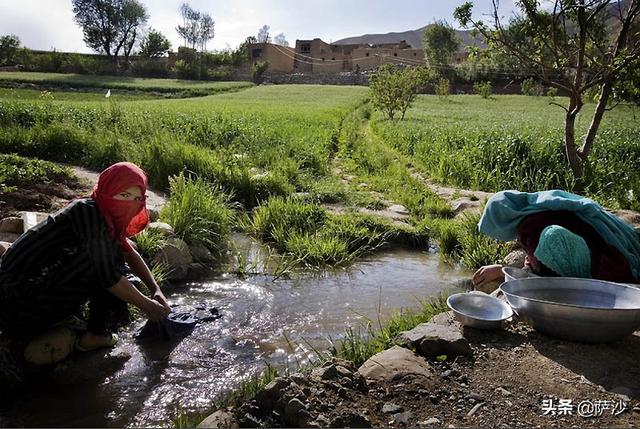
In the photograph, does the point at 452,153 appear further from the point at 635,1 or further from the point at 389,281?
the point at 389,281

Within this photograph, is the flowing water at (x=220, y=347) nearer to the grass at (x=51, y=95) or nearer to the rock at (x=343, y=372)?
the rock at (x=343, y=372)

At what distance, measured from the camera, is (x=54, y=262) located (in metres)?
2.83

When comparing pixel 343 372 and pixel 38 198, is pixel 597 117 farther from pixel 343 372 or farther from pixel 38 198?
pixel 38 198

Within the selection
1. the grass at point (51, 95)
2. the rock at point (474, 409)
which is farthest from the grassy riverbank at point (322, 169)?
the rock at point (474, 409)

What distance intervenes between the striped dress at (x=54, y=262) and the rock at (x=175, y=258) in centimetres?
174

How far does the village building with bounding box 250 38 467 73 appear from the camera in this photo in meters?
67.1

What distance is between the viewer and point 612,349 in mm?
2762

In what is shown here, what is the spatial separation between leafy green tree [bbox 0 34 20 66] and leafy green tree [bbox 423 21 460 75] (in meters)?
43.6

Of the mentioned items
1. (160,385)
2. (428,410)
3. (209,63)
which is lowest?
(160,385)

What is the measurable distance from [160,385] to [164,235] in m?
2.25

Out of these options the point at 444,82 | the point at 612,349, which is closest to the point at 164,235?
the point at 612,349

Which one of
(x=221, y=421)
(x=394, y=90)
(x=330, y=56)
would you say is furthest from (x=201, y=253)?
(x=330, y=56)

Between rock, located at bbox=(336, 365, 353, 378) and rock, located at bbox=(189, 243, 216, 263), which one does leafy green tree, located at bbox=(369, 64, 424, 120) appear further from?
rock, located at bbox=(336, 365, 353, 378)

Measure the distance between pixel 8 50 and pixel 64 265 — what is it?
60.1 m
